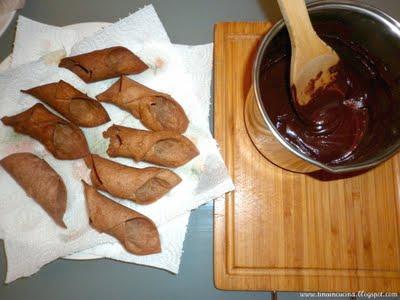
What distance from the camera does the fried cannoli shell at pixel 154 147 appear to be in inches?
27.1

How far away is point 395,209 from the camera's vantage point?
68 cm

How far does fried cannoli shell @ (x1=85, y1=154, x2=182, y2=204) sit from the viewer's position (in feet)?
2.24

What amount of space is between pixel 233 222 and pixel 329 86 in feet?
0.93

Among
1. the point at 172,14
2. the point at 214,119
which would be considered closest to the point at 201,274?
the point at 214,119

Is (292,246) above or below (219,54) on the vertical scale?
below

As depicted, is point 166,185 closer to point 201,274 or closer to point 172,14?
point 201,274

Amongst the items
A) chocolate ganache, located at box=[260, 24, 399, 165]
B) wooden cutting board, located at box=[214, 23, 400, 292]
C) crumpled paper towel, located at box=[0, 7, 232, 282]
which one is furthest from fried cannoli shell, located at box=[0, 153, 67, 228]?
chocolate ganache, located at box=[260, 24, 399, 165]

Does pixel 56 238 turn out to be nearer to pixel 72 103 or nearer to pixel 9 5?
pixel 72 103

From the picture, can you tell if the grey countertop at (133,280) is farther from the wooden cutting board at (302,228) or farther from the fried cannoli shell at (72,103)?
the fried cannoli shell at (72,103)

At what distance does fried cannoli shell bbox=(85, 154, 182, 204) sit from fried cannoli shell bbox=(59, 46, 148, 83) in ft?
A: 0.54

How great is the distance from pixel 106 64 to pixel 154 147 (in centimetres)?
19

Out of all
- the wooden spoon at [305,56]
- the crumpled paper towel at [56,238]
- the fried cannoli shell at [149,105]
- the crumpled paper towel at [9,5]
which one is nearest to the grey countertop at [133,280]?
the crumpled paper towel at [56,238]

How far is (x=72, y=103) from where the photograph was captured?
0.72m

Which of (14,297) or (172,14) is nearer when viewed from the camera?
(14,297)
